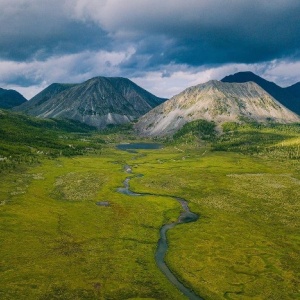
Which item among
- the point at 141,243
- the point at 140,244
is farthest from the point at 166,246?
the point at 140,244

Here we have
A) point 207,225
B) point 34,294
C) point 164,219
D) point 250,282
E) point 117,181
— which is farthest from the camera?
point 117,181

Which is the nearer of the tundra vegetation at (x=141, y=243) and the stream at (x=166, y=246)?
the tundra vegetation at (x=141, y=243)

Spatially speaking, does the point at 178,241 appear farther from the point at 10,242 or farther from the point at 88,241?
the point at 10,242

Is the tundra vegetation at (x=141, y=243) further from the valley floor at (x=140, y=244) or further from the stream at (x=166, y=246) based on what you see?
the stream at (x=166, y=246)

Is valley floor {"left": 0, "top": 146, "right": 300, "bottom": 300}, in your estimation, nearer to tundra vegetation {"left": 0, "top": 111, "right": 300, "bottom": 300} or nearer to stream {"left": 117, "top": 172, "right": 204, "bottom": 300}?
tundra vegetation {"left": 0, "top": 111, "right": 300, "bottom": 300}

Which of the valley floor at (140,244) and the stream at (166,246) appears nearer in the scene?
the valley floor at (140,244)

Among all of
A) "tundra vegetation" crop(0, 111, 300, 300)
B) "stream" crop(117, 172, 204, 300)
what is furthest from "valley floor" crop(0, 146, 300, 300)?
"stream" crop(117, 172, 204, 300)

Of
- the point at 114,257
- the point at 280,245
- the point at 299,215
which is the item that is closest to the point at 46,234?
→ the point at 114,257

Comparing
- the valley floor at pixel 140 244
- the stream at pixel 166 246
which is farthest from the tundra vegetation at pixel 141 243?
the stream at pixel 166 246
